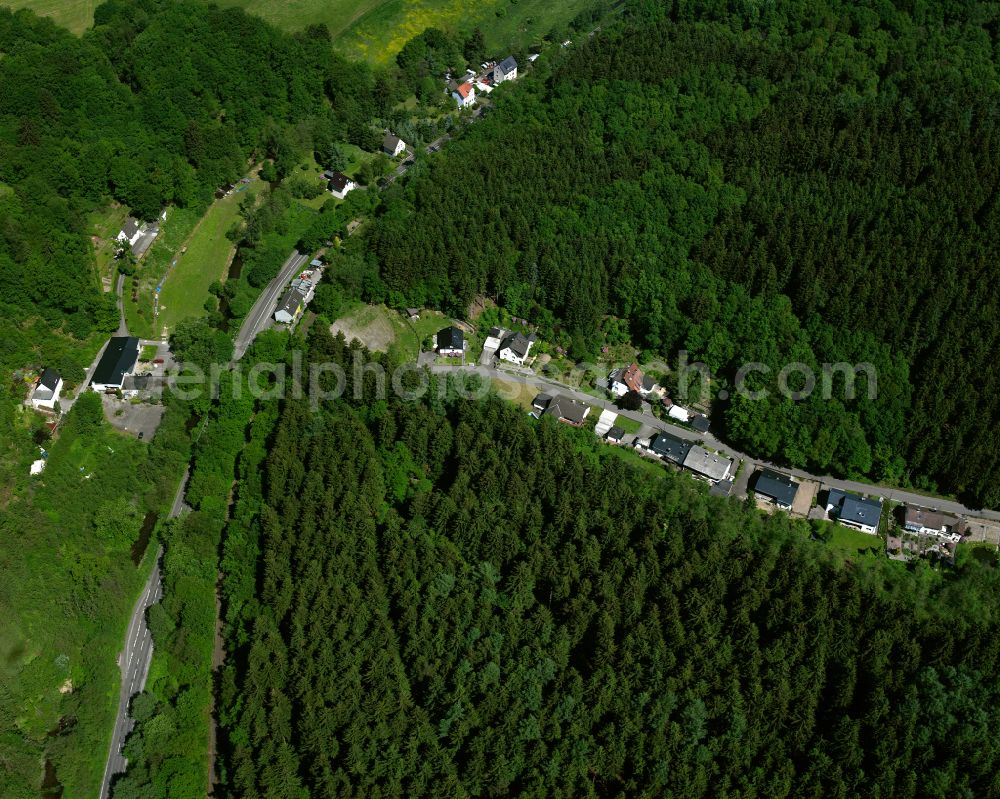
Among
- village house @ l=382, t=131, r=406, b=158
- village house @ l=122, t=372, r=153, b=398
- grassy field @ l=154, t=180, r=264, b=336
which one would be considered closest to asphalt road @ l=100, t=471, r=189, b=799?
village house @ l=122, t=372, r=153, b=398

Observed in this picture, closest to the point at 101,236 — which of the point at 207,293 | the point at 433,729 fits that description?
the point at 207,293

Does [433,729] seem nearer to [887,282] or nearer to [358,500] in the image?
[358,500]

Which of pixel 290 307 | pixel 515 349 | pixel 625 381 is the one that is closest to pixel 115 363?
pixel 290 307

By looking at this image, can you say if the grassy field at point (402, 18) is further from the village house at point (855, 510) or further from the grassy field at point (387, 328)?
the village house at point (855, 510)

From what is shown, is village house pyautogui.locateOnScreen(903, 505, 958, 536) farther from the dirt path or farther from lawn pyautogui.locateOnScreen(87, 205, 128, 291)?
lawn pyautogui.locateOnScreen(87, 205, 128, 291)

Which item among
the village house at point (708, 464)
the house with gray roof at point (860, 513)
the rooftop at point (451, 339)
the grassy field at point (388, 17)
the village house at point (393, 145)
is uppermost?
the grassy field at point (388, 17)

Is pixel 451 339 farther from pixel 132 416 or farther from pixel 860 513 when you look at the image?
pixel 860 513

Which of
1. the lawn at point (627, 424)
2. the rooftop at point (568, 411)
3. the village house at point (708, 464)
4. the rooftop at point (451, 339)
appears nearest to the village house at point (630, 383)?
the lawn at point (627, 424)
